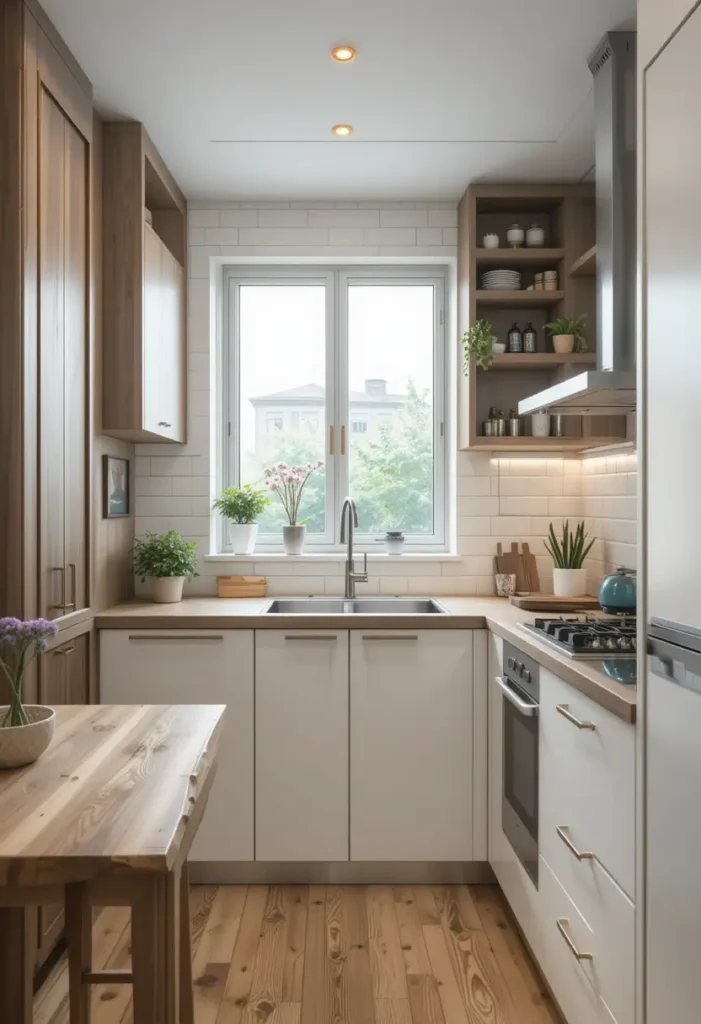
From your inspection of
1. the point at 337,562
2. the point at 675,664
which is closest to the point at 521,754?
the point at 675,664

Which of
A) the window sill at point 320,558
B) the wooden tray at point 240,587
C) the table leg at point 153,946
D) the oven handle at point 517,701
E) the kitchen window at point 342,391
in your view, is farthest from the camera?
the kitchen window at point 342,391

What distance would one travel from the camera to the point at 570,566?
3.35 m

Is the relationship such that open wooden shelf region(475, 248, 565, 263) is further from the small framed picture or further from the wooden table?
the wooden table

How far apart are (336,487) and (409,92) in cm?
176

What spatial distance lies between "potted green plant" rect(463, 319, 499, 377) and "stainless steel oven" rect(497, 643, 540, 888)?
1303 mm

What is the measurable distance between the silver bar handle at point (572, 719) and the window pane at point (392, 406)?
1.85 metres

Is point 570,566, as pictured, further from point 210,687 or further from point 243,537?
point 210,687

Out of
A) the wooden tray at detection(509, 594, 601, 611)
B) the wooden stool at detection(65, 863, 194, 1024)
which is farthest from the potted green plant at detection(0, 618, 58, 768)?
the wooden tray at detection(509, 594, 601, 611)

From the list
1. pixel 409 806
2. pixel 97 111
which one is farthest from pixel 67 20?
pixel 409 806

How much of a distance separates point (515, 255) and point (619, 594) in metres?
1.58

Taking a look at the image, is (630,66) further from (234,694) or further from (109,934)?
(109,934)

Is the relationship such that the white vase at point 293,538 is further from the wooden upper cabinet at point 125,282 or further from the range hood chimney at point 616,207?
the range hood chimney at point 616,207

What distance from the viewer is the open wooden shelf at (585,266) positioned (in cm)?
317

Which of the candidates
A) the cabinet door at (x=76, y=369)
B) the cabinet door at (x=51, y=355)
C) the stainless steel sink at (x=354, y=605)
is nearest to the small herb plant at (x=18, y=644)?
the cabinet door at (x=51, y=355)
